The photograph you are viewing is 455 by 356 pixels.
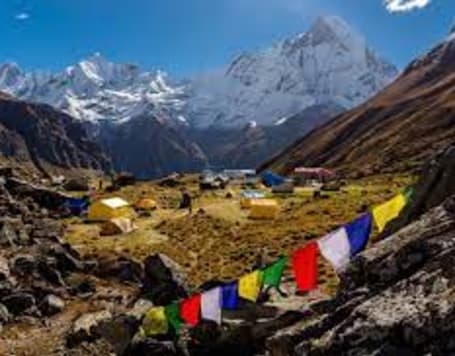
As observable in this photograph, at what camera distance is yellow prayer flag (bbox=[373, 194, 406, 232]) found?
26.3 meters

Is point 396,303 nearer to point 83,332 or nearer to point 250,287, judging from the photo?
point 250,287

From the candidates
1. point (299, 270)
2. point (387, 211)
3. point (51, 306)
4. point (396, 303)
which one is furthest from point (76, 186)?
point (396, 303)

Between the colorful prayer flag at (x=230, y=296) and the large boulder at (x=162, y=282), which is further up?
the large boulder at (x=162, y=282)

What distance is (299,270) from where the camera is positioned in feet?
87.9

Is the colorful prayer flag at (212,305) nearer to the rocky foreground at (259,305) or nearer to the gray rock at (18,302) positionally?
the rocky foreground at (259,305)

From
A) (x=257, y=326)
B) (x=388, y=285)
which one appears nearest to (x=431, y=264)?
(x=388, y=285)

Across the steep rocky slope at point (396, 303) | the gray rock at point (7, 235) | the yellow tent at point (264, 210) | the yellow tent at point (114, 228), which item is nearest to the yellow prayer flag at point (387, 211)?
the steep rocky slope at point (396, 303)

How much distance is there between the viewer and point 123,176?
468 ft

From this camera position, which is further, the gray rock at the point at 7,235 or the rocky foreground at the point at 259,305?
the gray rock at the point at 7,235

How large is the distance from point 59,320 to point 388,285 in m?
27.4

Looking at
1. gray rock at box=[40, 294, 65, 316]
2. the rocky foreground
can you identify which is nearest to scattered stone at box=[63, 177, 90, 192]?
the rocky foreground

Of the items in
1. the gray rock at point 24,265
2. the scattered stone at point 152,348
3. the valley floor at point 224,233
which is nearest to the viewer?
the scattered stone at point 152,348

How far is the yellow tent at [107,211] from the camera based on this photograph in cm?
8412

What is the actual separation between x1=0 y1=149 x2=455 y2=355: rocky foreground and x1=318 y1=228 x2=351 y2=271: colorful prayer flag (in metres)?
1.48
